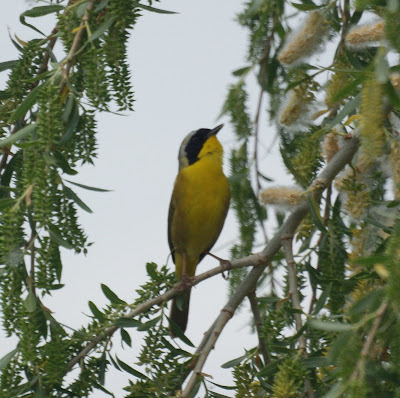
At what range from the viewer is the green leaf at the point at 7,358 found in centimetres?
212

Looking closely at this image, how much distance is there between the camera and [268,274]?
3021 millimetres

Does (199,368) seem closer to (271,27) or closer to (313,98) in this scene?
(313,98)

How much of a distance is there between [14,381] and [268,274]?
3.70ft

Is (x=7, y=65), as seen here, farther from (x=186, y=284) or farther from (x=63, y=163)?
(x=186, y=284)

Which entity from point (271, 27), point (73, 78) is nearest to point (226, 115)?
point (271, 27)

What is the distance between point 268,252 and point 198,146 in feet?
6.96

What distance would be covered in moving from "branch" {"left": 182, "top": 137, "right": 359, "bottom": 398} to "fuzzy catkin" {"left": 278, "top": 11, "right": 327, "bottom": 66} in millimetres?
285

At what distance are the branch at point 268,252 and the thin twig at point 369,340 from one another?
666mm

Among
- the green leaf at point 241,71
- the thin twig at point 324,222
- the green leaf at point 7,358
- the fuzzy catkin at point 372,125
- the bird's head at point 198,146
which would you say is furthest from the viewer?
the bird's head at point 198,146

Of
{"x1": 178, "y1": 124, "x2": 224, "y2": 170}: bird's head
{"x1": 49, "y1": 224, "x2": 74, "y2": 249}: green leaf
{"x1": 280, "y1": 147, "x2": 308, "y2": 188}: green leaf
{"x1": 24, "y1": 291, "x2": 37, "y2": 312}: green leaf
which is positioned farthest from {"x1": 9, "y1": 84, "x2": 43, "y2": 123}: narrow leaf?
{"x1": 178, "y1": 124, "x2": 224, "y2": 170}: bird's head

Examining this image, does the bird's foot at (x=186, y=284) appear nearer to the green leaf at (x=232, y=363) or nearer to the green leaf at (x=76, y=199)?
the green leaf at (x=232, y=363)

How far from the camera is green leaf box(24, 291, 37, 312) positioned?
6.80 feet

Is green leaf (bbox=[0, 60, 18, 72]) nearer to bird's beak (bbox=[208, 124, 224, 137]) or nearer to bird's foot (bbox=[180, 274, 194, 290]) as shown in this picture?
bird's foot (bbox=[180, 274, 194, 290])

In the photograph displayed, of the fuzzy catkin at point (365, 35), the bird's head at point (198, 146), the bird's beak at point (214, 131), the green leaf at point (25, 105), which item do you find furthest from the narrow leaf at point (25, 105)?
the bird's beak at point (214, 131)
